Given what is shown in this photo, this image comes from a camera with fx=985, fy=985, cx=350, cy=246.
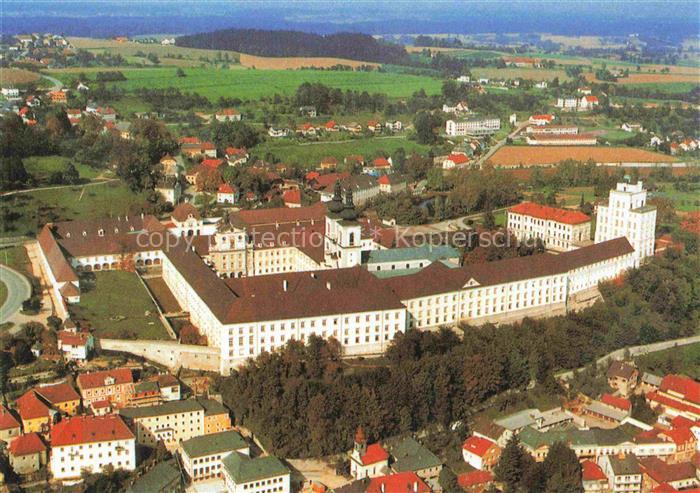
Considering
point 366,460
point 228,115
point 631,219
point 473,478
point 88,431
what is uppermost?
point 228,115

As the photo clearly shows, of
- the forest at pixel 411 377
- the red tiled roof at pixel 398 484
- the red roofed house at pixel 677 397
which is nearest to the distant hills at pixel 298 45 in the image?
the forest at pixel 411 377

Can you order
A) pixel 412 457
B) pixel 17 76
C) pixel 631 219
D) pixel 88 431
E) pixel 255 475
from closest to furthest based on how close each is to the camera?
pixel 255 475 < pixel 88 431 < pixel 412 457 < pixel 631 219 < pixel 17 76

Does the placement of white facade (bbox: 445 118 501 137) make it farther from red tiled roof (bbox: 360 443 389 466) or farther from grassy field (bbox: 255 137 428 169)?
red tiled roof (bbox: 360 443 389 466)

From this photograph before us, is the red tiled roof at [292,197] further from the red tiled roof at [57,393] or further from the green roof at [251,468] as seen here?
the green roof at [251,468]

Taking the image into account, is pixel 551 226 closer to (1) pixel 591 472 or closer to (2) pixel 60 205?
(1) pixel 591 472

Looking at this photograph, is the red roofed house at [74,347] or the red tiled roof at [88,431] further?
the red roofed house at [74,347]

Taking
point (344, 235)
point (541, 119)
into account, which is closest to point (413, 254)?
point (344, 235)
